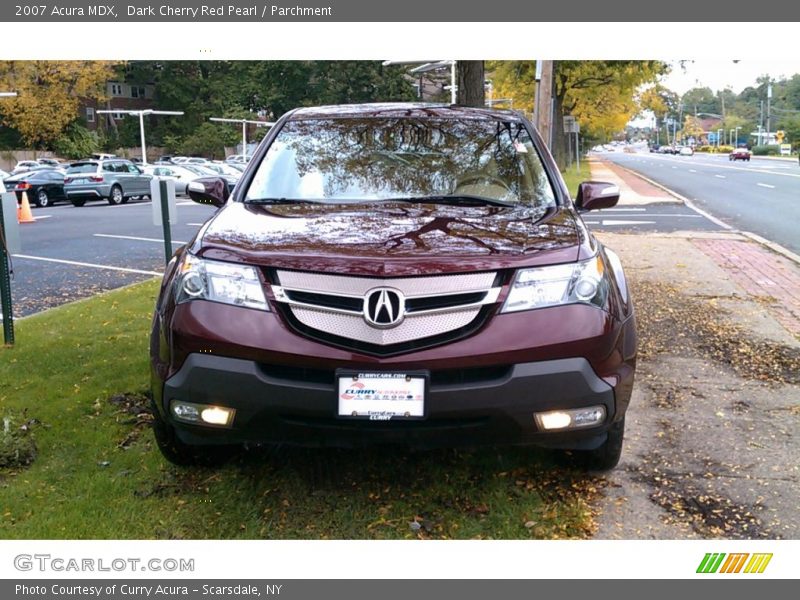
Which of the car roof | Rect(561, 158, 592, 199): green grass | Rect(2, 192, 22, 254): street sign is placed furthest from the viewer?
Rect(561, 158, 592, 199): green grass

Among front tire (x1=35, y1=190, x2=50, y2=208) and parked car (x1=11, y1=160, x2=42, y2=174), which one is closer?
front tire (x1=35, y1=190, x2=50, y2=208)

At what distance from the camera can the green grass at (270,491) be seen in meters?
3.00

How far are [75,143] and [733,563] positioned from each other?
58397 mm

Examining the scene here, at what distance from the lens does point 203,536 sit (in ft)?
9.63

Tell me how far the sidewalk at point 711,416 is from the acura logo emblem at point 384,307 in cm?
122

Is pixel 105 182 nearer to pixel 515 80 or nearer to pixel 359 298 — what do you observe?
pixel 515 80

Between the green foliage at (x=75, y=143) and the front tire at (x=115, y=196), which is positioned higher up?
the green foliage at (x=75, y=143)

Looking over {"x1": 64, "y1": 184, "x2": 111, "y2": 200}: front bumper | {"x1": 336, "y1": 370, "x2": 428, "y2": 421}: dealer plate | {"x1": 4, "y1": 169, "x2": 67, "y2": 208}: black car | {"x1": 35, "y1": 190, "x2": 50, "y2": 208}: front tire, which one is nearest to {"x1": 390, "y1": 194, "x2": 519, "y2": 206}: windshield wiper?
{"x1": 336, "y1": 370, "x2": 428, "y2": 421}: dealer plate

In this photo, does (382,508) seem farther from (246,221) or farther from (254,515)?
(246,221)

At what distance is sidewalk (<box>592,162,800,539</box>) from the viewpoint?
313 centimetres

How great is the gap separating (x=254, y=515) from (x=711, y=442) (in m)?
2.38

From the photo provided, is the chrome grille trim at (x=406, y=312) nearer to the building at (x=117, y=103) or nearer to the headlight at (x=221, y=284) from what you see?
the headlight at (x=221, y=284)

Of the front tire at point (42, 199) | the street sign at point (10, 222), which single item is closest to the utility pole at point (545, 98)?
the street sign at point (10, 222)

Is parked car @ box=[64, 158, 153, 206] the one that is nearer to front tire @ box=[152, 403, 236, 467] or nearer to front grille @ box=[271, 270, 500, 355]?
front tire @ box=[152, 403, 236, 467]
